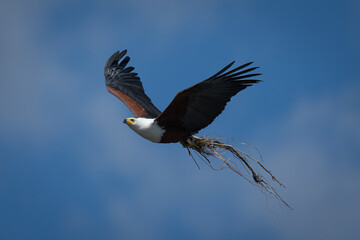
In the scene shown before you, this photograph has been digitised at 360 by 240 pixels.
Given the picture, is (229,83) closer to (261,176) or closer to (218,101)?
(218,101)

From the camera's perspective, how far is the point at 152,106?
7867 millimetres

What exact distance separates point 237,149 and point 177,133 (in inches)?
42.6

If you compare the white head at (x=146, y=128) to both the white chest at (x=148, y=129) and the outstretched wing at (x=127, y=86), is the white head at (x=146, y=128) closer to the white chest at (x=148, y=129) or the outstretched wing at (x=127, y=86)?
the white chest at (x=148, y=129)

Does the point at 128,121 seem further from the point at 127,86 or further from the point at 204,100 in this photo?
the point at 127,86

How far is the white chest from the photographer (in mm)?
6434

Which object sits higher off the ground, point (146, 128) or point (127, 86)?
point (127, 86)

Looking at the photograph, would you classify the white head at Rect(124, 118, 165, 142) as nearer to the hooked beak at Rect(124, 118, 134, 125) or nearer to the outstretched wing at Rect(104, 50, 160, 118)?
the hooked beak at Rect(124, 118, 134, 125)

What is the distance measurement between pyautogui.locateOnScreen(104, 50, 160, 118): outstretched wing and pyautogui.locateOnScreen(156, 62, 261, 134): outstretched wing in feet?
3.73

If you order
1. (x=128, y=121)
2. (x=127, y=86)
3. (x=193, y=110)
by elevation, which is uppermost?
(x=127, y=86)

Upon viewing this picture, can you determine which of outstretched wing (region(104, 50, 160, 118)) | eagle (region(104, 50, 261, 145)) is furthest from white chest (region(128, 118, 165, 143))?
outstretched wing (region(104, 50, 160, 118))

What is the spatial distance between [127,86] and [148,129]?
229cm

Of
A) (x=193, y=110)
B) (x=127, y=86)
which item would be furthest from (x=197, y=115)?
(x=127, y=86)

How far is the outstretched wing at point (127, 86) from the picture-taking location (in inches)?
299

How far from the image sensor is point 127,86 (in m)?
8.54
